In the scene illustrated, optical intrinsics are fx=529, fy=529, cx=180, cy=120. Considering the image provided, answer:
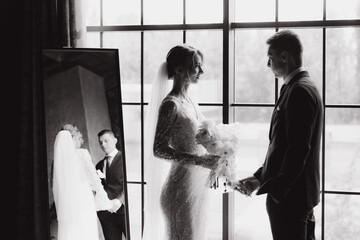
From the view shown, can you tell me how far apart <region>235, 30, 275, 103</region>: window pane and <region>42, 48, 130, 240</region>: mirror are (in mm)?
987

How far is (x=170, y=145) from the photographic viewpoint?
3287 millimetres

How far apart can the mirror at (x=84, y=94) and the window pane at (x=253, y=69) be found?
987 mm

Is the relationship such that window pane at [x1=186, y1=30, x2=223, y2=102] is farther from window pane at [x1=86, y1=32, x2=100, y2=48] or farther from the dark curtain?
the dark curtain

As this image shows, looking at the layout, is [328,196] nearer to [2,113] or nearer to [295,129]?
[295,129]

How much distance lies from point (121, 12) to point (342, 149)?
1.97 metres

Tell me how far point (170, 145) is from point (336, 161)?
129cm

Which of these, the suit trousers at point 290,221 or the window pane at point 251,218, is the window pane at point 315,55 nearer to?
the window pane at point 251,218

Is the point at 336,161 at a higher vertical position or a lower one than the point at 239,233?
higher

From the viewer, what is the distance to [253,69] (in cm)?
392

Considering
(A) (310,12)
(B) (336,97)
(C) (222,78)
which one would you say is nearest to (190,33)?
(C) (222,78)

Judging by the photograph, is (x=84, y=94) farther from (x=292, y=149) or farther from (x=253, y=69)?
(x=292, y=149)

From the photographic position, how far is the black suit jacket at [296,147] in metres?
2.86

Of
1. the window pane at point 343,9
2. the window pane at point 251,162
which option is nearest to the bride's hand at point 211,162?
the window pane at point 251,162

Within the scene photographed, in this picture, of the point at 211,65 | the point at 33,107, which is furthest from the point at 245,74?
the point at 33,107
